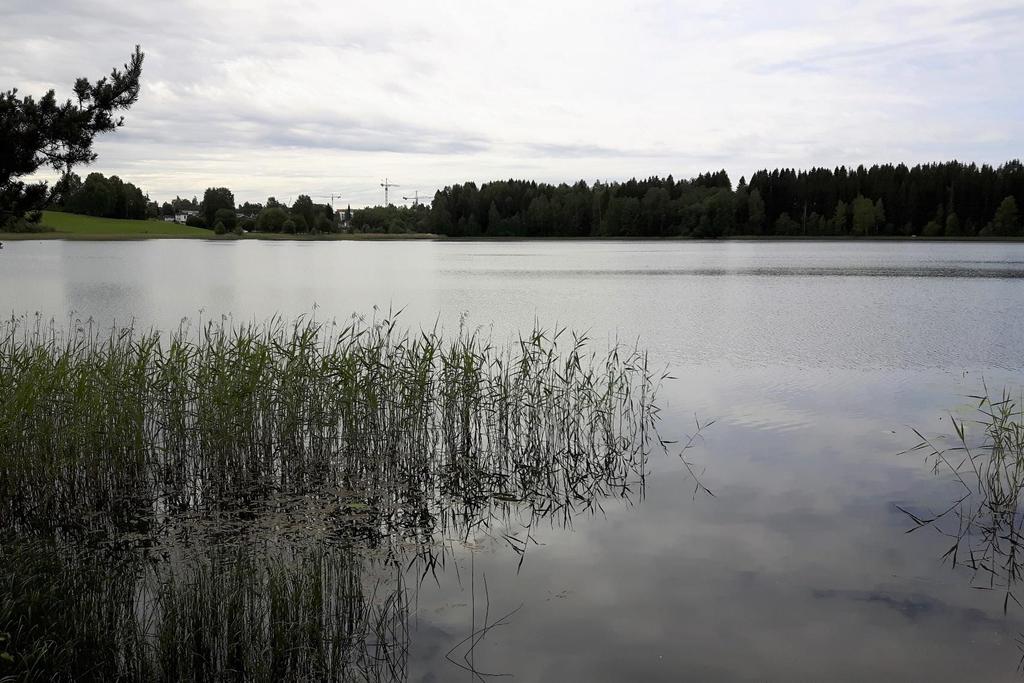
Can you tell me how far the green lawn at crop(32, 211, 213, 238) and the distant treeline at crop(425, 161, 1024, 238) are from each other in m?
41.3

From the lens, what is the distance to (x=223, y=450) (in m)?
7.90

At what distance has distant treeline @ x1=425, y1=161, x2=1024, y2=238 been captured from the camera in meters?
108

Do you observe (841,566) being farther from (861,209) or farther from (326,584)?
(861,209)

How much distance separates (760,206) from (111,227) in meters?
89.8

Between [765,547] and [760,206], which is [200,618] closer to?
[765,547]

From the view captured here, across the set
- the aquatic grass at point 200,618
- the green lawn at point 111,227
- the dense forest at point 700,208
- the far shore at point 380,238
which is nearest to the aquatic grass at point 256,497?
the aquatic grass at point 200,618

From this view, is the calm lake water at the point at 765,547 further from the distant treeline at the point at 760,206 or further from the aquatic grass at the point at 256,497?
the distant treeline at the point at 760,206

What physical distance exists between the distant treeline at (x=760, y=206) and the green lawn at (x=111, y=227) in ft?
135

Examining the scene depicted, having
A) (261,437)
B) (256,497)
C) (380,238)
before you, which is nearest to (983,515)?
(256,497)

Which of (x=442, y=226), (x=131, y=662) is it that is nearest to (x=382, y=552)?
(x=131, y=662)

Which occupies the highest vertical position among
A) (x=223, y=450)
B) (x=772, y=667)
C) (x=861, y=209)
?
(x=861, y=209)

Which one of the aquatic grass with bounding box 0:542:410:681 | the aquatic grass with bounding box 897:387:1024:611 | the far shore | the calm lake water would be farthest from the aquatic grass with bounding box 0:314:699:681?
the far shore

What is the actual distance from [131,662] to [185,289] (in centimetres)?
2626

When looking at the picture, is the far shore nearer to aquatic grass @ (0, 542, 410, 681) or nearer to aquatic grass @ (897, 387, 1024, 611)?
aquatic grass @ (0, 542, 410, 681)
